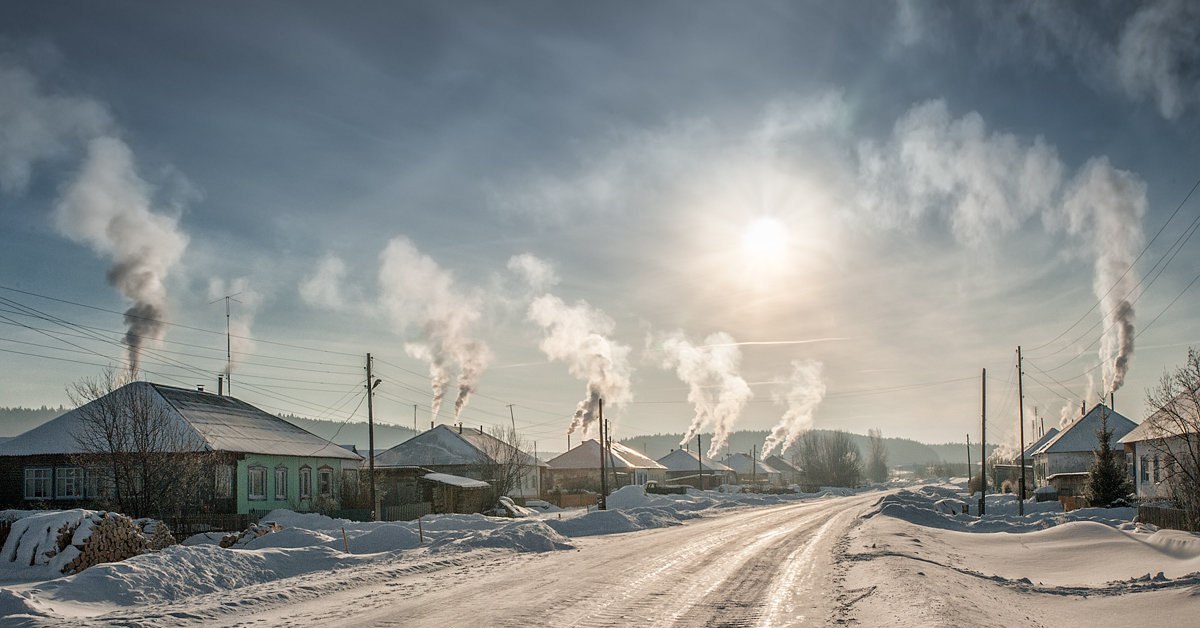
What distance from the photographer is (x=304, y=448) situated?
45656 millimetres

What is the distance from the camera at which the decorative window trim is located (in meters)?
37.3

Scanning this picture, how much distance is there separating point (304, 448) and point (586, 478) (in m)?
42.2

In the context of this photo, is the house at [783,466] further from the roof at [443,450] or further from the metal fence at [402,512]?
the metal fence at [402,512]

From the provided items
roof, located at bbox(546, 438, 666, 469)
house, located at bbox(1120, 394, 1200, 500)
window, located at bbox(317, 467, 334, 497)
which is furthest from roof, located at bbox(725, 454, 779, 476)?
window, located at bbox(317, 467, 334, 497)

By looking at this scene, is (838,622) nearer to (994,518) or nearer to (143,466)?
(143,466)

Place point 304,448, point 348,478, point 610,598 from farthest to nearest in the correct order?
1. point 348,478
2. point 304,448
3. point 610,598

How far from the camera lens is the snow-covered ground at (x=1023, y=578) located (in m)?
13.0

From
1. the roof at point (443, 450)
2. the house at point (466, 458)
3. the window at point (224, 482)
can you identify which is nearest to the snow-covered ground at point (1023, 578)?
the window at point (224, 482)

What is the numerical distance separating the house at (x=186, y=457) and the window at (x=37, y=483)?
27 mm

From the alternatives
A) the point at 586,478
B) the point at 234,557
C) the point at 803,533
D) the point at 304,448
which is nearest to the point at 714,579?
the point at 234,557

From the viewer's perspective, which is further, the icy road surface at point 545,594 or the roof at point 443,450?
the roof at point 443,450

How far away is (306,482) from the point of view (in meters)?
45.0

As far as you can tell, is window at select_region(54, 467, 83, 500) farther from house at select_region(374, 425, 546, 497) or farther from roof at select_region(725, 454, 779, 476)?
roof at select_region(725, 454, 779, 476)

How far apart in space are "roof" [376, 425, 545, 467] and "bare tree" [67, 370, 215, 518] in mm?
23585
